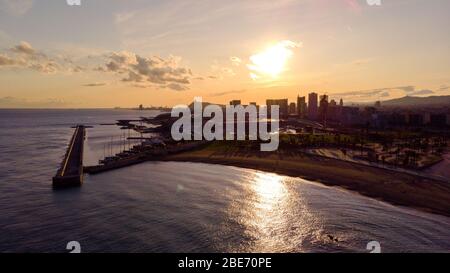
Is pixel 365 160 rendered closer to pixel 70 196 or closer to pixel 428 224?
pixel 428 224

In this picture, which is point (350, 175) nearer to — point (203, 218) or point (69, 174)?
point (203, 218)

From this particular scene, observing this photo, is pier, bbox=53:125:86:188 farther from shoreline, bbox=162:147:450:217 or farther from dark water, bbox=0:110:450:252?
shoreline, bbox=162:147:450:217

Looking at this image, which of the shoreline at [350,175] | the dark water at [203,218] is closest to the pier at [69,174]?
the dark water at [203,218]

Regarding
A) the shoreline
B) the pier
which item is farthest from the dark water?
the shoreline

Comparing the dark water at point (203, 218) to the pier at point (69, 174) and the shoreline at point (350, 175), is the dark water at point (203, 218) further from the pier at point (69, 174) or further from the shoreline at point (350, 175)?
the shoreline at point (350, 175)

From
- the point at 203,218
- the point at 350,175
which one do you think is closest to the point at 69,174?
the point at 203,218
